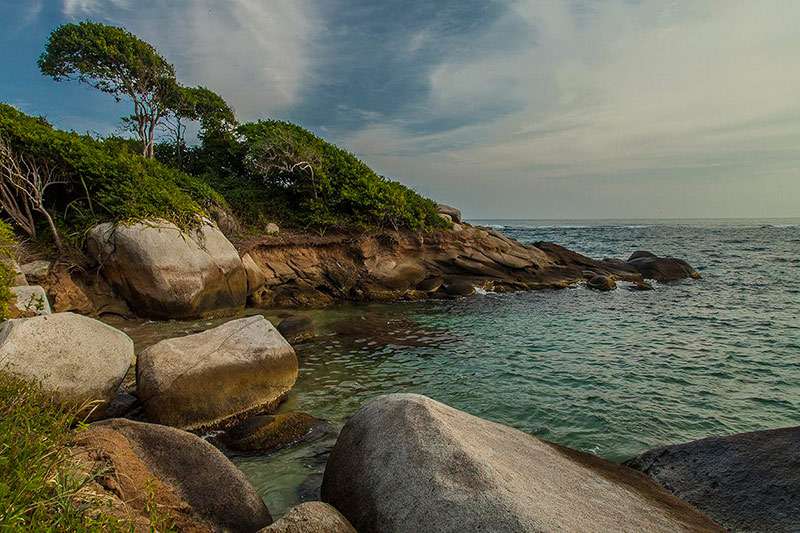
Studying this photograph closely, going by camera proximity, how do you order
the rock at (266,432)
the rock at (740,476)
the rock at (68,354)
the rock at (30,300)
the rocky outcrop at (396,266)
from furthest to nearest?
the rocky outcrop at (396,266), the rock at (30,300), the rock at (266,432), the rock at (68,354), the rock at (740,476)

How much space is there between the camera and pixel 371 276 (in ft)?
66.3

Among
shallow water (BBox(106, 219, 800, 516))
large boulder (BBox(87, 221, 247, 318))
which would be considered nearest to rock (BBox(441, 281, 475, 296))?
shallow water (BBox(106, 219, 800, 516))

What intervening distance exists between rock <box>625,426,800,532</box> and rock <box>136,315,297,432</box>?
251 inches

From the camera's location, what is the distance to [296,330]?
1241 centimetres

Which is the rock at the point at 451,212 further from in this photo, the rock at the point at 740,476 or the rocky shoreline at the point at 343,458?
the rock at the point at 740,476

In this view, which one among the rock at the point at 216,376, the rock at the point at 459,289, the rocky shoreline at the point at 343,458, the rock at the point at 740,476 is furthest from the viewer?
the rock at the point at 459,289

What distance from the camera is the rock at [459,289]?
2097cm

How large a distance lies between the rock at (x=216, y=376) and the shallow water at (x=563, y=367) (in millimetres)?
758

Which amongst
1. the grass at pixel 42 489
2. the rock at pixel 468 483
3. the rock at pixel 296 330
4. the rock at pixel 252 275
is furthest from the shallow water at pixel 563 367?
the grass at pixel 42 489

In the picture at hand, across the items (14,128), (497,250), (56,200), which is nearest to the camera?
(14,128)

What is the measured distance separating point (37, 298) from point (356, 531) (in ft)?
28.7

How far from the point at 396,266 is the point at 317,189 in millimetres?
5767

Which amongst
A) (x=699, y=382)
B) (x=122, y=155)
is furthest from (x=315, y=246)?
(x=699, y=382)

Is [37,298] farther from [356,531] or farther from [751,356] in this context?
[751,356]
